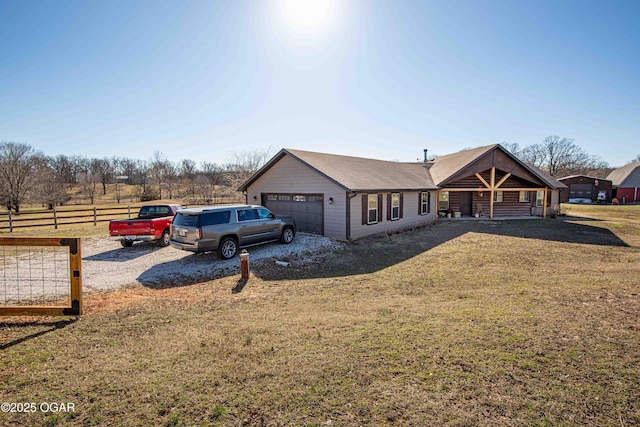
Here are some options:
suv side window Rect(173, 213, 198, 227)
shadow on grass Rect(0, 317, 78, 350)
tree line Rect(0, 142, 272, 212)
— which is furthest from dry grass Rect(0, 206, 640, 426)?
tree line Rect(0, 142, 272, 212)

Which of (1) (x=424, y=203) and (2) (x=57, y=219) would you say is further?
(2) (x=57, y=219)

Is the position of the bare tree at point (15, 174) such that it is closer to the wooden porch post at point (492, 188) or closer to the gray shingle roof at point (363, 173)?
the gray shingle roof at point (363, 173)

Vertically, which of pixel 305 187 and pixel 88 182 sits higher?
pixel 88 182

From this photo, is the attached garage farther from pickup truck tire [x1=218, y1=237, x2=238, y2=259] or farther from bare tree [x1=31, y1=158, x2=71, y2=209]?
bare tree [x1=31, y1=158, x2=71, y2=209]

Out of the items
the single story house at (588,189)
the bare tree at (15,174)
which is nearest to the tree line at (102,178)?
the bare tree at (15,174)

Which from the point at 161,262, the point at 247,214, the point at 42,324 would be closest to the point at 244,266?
the point at 247,214

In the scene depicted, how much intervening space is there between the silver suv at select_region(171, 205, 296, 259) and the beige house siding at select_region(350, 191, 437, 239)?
12.6 ft

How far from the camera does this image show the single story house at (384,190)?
14.4m

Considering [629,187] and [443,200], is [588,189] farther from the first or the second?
[443,200]

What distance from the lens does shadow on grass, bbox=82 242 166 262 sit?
422 inches

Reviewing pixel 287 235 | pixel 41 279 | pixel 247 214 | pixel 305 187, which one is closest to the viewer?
pixel 41 279

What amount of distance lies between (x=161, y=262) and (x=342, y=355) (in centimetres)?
830

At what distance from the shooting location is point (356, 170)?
1703cm

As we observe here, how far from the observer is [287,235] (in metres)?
13.2
